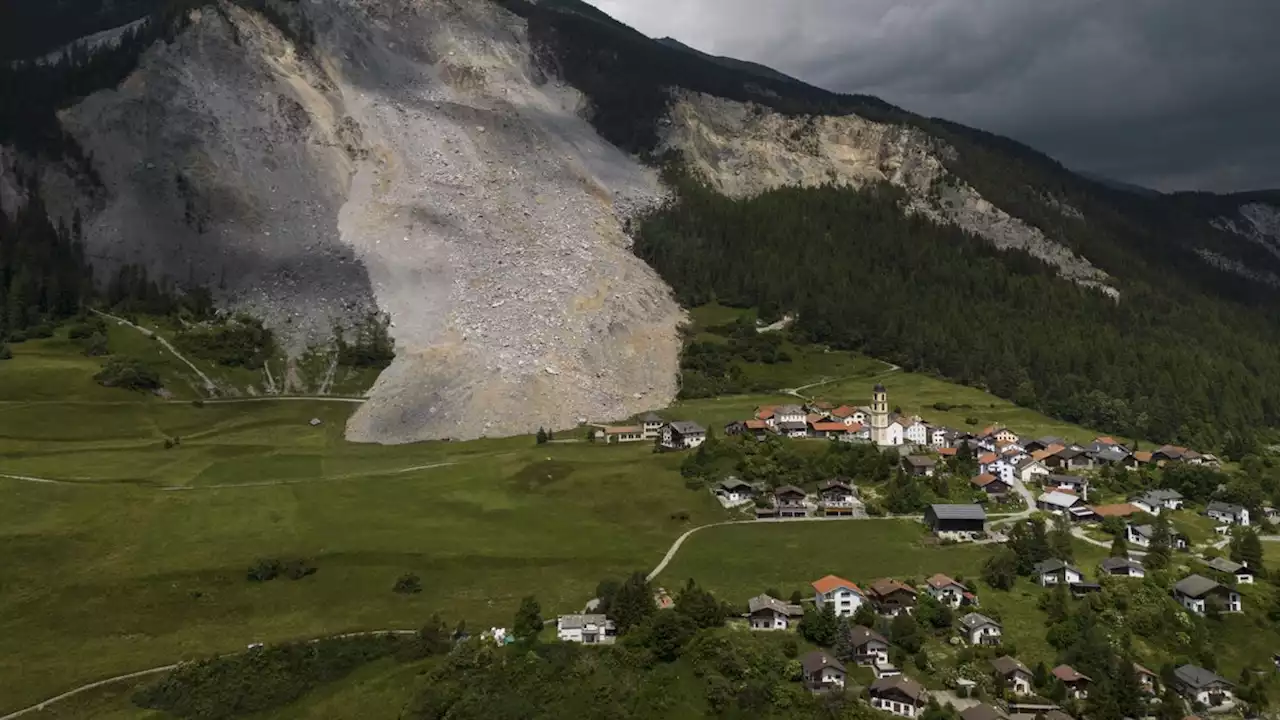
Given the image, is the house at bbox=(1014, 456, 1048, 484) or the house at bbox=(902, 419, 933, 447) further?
the house at bbox=(902, 419, 933, 447)

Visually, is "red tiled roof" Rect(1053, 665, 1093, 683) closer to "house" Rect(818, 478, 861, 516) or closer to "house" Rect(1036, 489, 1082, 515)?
"house" Rect(818, 478, 861, 516)

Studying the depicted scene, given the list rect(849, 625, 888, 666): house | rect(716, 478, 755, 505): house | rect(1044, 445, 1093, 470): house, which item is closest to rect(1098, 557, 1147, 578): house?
rect(849, 625, 888, 666): house

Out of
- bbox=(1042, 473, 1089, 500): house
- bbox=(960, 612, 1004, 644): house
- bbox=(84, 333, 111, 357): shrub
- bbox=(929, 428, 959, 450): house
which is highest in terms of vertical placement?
bbox=(84, 333, 111, 357): shrub

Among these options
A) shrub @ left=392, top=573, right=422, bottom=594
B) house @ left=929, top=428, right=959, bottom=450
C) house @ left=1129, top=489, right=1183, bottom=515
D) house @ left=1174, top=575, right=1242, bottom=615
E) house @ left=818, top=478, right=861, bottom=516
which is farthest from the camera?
house @ left=929, top=428, right=959, bottom=450

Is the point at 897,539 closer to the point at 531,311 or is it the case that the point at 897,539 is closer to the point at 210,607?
the point at 210,607

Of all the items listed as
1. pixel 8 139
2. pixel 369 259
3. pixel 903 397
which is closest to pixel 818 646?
pixel 903 397

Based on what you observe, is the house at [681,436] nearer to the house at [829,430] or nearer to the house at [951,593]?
the house at [829,430]

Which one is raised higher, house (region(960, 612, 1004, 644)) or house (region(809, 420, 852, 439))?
house (region(809, 420, 852, 439))
